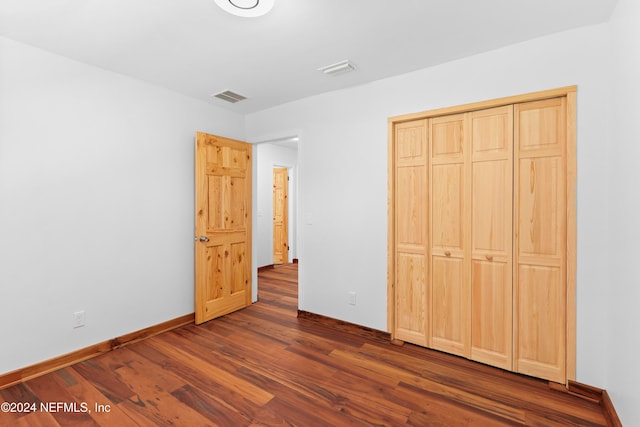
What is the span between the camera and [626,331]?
1.64m

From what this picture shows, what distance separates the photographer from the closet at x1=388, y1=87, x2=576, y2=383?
2148 millimetres

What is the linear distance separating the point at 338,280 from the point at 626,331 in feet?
7.13

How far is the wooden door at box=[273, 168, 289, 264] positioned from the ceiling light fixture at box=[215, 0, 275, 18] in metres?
5.16

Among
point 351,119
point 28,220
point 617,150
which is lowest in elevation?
point 28,220

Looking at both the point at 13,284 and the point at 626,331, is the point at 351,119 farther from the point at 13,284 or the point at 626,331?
the point at 13,284

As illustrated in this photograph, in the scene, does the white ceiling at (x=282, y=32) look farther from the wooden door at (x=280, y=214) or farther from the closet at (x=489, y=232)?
the wooden door at (x=280, y=214)

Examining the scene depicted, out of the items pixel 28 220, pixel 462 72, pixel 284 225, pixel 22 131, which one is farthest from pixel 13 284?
pixel 284 225

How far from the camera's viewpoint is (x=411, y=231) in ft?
9.18

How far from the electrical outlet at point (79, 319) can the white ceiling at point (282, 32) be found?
2.15m

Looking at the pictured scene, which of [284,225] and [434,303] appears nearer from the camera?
[434,303]

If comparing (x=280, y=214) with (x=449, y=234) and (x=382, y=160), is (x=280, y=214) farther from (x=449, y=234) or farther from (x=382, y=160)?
(x=449, y=234)

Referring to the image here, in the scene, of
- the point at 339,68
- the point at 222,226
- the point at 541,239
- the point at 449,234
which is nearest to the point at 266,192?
the point at 222,226

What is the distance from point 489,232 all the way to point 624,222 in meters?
0.82

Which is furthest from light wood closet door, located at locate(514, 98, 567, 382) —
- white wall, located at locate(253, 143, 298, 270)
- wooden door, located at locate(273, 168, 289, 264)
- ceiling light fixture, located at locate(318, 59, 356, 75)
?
wooden door, located at locate(273, 168, 289, 264)
